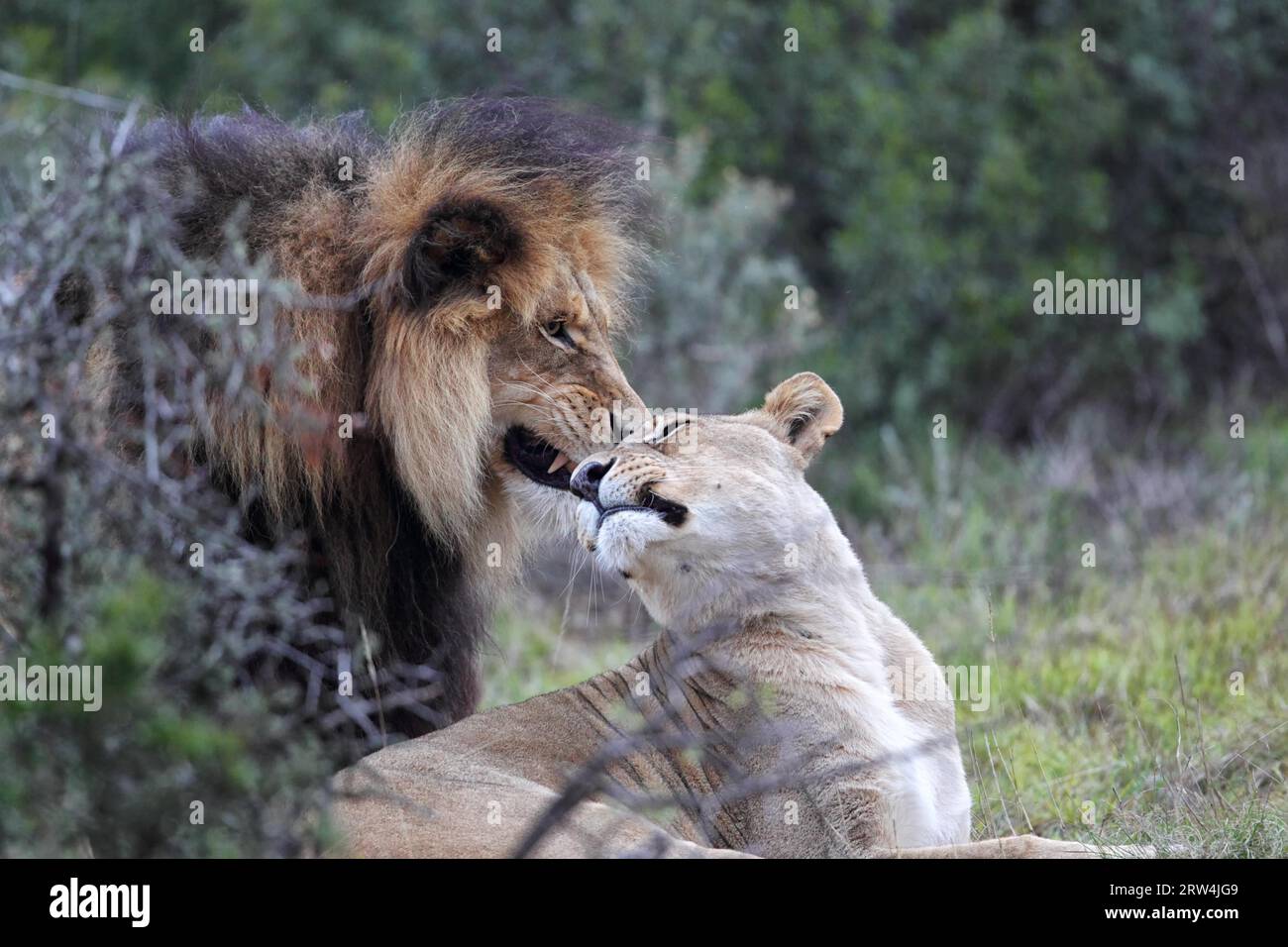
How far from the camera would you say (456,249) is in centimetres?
465

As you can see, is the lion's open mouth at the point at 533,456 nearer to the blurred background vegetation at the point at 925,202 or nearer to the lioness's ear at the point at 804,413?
the lioness's ear at the point at 804,413

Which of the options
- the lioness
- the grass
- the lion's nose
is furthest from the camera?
the grass

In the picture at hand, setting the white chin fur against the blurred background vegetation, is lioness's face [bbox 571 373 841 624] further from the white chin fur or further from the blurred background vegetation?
the blurred background vegetation

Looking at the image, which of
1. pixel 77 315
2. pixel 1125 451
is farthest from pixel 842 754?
pixel 1125 451

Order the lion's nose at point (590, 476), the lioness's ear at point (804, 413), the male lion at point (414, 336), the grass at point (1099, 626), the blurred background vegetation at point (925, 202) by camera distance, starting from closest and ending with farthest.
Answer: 1. the lion's nose at point (590, 476)
2. the male lion at point (414, 336)
3. the lioness's ear at point (804, 413)
4. the grass at point (1099, 626)
5. the blurred background vegetation at point (925, 202)

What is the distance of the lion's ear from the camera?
4.59 m

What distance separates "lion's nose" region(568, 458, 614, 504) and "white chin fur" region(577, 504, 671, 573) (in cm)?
10

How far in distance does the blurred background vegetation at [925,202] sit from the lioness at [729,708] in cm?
370

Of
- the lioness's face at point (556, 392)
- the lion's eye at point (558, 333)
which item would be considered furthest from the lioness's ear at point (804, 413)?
the lion's eye at point (558, 333)

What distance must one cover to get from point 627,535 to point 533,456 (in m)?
0.72

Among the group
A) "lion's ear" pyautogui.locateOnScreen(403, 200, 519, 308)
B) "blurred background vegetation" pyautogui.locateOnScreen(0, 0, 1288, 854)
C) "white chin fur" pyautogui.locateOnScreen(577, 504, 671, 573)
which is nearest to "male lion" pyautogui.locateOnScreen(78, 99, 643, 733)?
"lion's ear" pyautogui.locateOnScreen(403, 200, 519, 308)

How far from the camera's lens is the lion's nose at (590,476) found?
4359 mm

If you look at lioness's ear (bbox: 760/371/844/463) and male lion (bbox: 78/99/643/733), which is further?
lioness's ear (bbox: 760/371/844/463)

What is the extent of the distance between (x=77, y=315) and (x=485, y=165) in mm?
1173
